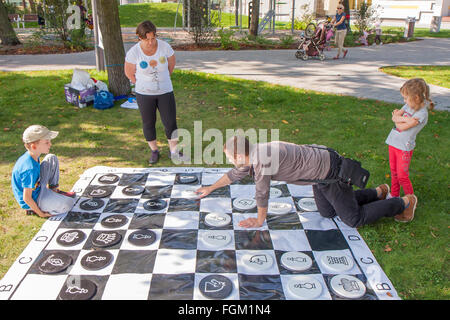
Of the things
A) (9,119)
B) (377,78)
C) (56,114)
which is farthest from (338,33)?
(9,119)

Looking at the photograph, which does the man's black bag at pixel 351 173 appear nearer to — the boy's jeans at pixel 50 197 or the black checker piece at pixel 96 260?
the black checker piece at pixel 96 260

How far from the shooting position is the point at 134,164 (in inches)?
201

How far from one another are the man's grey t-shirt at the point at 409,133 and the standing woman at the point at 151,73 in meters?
2.68

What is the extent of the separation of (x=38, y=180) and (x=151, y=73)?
6.00ft

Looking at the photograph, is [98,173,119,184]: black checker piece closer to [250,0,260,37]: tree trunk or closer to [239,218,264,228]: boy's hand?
[239,218,264,228]: boy's hand

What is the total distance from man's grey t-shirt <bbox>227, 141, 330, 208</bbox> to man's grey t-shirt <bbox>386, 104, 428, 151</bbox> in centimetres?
97

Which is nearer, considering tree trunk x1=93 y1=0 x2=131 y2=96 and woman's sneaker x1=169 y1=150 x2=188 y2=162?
woman's sneaker x1=169 y1=150 x2=188 y2=162

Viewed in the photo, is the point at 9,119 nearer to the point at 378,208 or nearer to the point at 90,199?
the point at 90,199

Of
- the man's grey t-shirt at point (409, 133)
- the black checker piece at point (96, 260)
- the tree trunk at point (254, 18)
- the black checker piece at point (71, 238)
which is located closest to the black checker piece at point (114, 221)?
the black checker piece at point (71, 238)

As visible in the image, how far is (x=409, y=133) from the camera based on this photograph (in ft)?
12.2

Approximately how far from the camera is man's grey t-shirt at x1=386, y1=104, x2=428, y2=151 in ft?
11.9

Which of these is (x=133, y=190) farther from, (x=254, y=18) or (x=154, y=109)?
(x=254, y=18)

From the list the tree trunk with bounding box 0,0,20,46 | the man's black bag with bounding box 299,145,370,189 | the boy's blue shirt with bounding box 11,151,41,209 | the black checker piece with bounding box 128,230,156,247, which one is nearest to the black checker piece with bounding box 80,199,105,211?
the boy's blue shirt with bounding box 11,151,41,209

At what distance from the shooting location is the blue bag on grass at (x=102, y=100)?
7.20m
